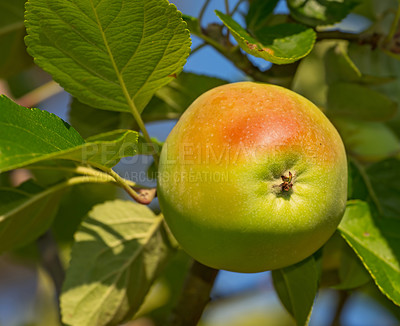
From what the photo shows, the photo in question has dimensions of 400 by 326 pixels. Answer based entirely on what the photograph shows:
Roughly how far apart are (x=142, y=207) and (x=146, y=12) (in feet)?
1.44

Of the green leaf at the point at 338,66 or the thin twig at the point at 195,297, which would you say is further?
the green leaf at the point at 338,66

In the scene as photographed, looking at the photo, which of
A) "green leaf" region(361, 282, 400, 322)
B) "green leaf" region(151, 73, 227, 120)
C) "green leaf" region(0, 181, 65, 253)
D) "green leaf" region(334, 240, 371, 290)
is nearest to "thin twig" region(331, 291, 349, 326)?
"green leaf" region(361, 282, 400, 322)

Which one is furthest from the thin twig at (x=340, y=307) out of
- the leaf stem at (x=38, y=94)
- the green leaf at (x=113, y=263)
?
the leaf stem at (x=38, y=94)

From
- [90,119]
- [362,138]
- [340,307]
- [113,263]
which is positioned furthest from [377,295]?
[90,119]

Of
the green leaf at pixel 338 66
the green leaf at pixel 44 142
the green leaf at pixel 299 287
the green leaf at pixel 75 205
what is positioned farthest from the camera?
the green leaf at pixel 75 205

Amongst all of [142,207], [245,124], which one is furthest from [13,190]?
[245,124]

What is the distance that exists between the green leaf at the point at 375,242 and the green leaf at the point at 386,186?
0.15 meters

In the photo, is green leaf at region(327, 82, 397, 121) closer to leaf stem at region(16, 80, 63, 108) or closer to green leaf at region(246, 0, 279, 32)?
green leaf at region(246, 0, 279, 32)

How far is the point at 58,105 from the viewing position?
2.55 m

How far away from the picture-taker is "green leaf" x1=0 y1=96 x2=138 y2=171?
0.57 metres

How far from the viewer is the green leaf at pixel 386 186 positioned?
1061mm

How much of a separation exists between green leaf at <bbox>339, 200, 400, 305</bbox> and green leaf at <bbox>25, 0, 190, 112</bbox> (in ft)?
1.26

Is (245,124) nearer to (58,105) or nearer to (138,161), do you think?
(138,161)

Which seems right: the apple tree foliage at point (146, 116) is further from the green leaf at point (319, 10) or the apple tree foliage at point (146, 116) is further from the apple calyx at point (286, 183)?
the apple calyx at point (286, 183)
